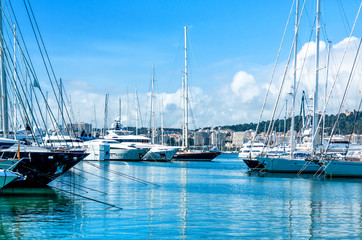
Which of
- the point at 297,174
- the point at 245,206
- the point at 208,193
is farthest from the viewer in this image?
the point at 297,174

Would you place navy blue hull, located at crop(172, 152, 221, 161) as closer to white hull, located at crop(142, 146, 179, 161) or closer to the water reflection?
white hull, located at crop(142, 146, 179, 161)

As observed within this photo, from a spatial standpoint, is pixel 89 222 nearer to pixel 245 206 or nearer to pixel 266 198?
pixel 245 206

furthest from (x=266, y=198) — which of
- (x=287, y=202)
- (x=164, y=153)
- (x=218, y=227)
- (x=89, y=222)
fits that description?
(x=164, y=153)

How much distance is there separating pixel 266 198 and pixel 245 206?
175 inches

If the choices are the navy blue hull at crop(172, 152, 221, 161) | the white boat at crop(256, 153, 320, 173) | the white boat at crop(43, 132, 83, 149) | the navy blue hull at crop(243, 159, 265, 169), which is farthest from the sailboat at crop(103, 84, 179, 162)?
the white boat at crop(256, 153, 320, 173)

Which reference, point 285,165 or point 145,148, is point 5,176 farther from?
point 145,148

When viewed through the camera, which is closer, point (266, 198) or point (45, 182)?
point (266, 198)

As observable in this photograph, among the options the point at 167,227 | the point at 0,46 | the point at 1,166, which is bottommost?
the point at 167,227

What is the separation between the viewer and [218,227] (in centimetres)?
2069

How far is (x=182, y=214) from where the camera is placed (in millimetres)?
23891

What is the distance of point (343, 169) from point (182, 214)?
27.7m

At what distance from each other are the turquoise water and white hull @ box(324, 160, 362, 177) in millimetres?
10931

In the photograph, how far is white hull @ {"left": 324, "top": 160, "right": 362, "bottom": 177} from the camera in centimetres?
4709

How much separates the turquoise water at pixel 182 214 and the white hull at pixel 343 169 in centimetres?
1093
